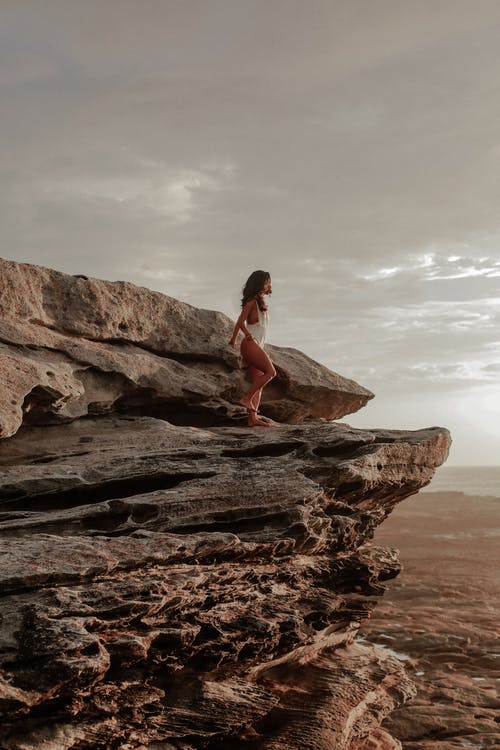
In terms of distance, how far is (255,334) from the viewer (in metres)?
14.9

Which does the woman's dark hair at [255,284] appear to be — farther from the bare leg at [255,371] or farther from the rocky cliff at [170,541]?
the rocky cliff at [170,541]

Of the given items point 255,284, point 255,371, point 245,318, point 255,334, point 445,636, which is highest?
point 255,284

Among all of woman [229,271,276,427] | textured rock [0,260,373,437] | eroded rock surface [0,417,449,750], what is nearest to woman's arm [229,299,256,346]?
woman [229,271,276,427]

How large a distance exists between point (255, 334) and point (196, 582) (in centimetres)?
700

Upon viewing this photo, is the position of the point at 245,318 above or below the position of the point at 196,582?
above

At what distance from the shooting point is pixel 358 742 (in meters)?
11.6

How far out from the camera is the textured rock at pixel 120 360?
483 inches

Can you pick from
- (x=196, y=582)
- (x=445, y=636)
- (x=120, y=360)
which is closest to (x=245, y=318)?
(x=120, y=360)

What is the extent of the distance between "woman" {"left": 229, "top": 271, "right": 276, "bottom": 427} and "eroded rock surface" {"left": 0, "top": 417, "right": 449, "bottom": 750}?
1258 millimetres

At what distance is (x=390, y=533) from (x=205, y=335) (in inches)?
1164

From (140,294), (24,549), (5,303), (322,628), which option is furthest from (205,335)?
(24,549)

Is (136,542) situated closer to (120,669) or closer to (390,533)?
(120,669)

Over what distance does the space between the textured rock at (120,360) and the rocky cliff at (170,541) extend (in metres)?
0.04

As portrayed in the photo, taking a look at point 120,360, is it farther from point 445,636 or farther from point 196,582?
point 445,636
